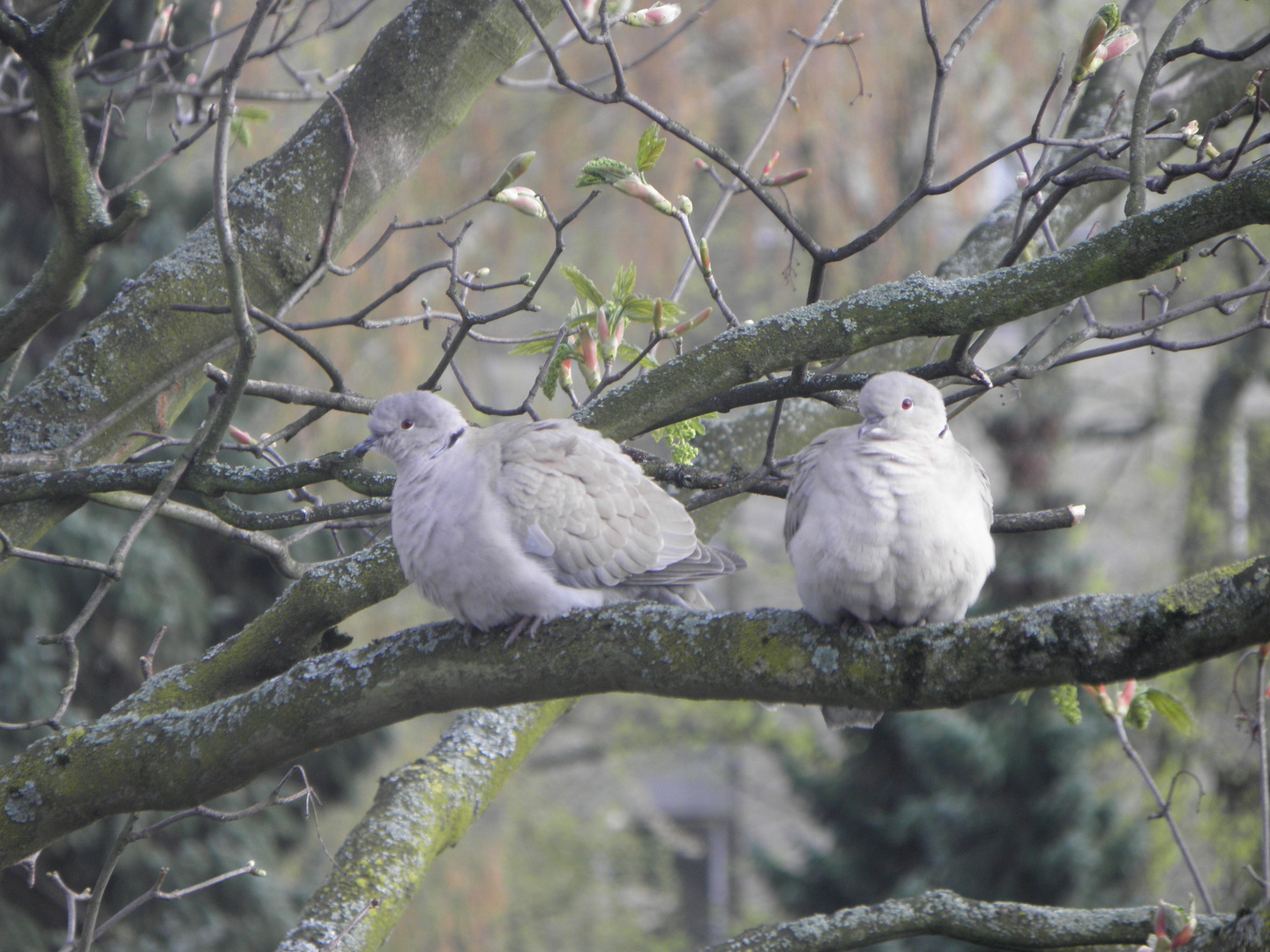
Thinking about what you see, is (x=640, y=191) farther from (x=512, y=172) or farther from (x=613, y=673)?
(x=613, y=673)

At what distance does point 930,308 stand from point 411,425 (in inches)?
50.0

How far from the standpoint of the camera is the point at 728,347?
234 cm

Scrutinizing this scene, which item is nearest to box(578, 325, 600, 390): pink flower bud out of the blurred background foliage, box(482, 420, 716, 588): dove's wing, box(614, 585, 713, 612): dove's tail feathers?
box(482, 420, 716, 588): dove's wing

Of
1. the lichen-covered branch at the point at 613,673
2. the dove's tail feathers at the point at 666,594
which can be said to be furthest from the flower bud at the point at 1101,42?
the dove's tail feathers at the point at 666,594

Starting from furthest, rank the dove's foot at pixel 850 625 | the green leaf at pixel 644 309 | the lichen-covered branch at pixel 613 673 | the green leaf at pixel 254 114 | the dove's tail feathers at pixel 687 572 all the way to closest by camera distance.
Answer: the green leaf at pixel 254 114, the dove's tail feathers at pixel 687 572, the green leaf at pixel 644 309, the dove's foot at pixel 850 625, the lichen-covered branch at pixel 613 673

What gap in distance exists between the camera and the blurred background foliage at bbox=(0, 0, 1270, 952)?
623 cm

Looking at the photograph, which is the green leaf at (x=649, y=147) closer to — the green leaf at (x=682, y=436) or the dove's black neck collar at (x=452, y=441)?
the green leaf at (x=682, y=436)

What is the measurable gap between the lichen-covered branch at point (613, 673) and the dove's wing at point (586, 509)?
1.16 ft

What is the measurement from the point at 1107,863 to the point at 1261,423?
498 centimetres

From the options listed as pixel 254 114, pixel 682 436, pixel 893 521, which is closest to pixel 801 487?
pixel 893 521

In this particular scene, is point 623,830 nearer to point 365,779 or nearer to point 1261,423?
point 365,779

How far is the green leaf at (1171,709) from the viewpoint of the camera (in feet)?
8.84

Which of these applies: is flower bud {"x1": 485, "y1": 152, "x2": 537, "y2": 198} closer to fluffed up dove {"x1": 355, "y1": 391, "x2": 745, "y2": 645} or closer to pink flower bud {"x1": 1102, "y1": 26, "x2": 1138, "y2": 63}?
fluffed up dove {"x1": 355, "y1": 391, "x2": 745, "y2": 645}

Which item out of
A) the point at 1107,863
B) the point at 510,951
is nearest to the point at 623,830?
the point at 510,951
